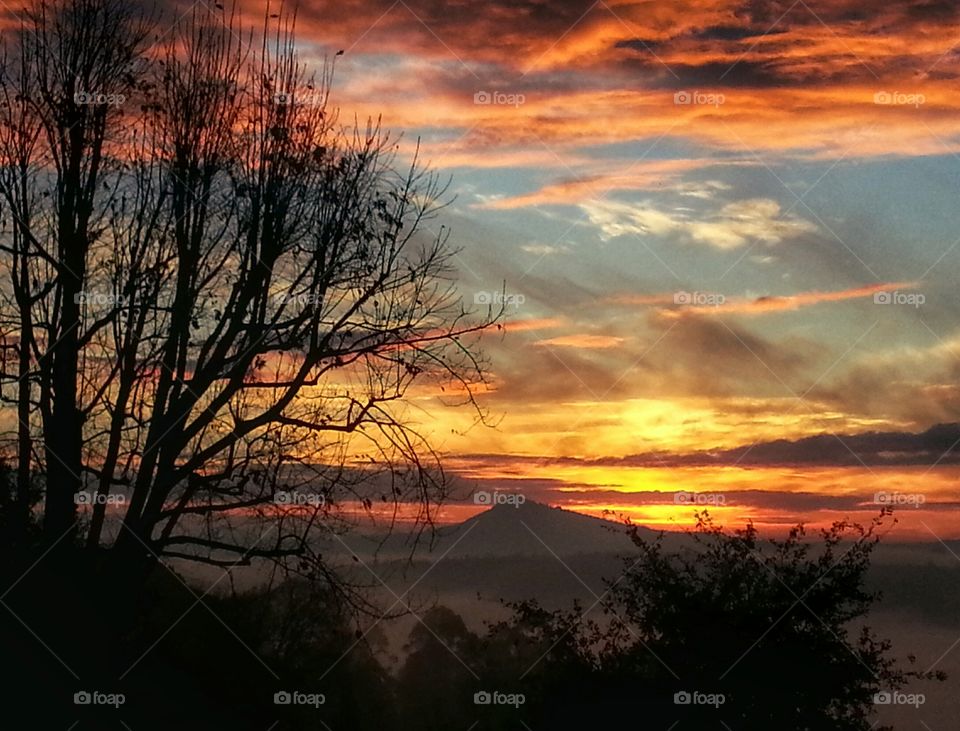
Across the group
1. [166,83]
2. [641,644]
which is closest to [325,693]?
[641,644]

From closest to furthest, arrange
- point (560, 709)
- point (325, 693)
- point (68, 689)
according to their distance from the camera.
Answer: point (68, 689) → point (560, 709) → point (325, 693)

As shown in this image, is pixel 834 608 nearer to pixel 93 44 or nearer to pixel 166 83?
pixel 166 83

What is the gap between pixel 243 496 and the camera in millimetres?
15648

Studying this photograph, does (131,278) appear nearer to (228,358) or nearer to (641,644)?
(228,358)

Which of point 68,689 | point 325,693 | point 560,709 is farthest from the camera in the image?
point 325,693

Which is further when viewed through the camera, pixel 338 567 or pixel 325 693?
pixel 325 693

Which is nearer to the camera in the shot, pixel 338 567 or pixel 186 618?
pixel 338 567

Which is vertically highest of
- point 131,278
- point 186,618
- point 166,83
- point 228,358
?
point 166,83

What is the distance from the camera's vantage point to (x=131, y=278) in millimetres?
15391

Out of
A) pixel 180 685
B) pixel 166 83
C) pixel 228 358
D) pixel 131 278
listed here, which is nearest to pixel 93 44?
pixel 166 83

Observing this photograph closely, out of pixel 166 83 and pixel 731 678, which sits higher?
pixel 166 83

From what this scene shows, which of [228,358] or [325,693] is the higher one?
[228,358]

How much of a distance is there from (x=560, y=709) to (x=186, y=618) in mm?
5594

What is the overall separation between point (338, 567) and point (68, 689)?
3.64 meters
